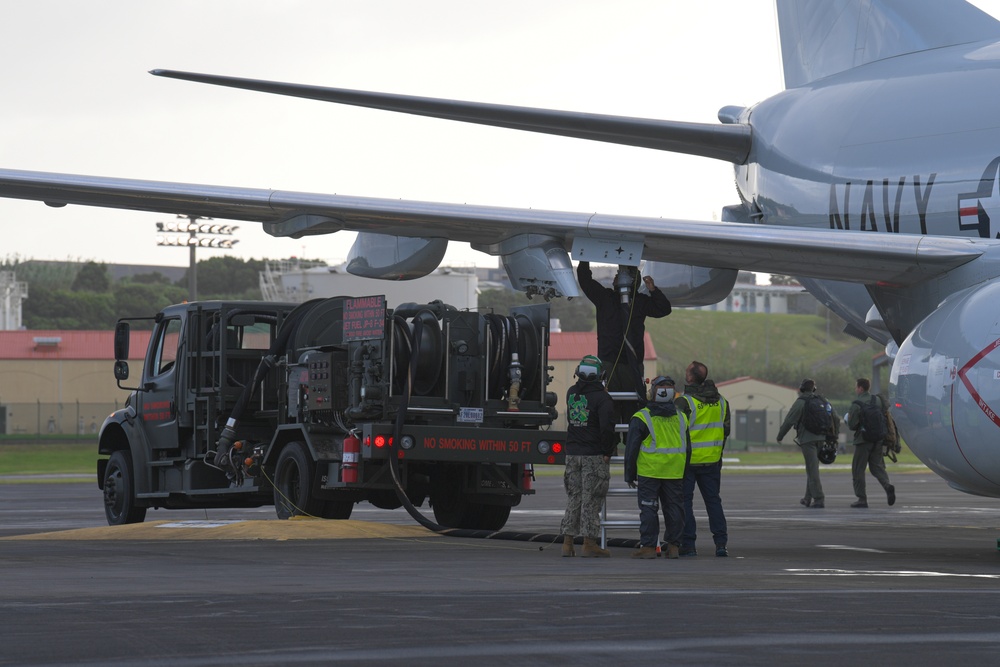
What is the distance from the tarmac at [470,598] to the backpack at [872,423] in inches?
186

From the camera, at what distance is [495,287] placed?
487 ft

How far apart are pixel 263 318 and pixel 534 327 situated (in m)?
3.25

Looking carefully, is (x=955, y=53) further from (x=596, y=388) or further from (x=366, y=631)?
(x=366, y=631)

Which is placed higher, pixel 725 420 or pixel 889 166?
pixel 889 166

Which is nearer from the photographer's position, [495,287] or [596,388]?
[596,388]

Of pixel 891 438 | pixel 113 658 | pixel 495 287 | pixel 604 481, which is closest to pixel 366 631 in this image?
pixel 113 658

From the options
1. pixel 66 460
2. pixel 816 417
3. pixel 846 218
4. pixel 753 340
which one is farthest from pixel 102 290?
pixel 846 218

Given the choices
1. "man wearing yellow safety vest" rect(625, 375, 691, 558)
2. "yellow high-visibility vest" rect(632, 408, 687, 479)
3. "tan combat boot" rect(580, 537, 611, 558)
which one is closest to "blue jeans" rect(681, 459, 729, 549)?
"man wearing yellow safety vest" rect(625, 375, 691, 558)

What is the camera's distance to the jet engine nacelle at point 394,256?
14.3m

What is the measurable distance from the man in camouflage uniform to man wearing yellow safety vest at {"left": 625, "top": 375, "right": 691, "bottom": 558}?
0.85 feet

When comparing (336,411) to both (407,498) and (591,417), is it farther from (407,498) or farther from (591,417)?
(591,417)

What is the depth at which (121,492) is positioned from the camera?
17469mm

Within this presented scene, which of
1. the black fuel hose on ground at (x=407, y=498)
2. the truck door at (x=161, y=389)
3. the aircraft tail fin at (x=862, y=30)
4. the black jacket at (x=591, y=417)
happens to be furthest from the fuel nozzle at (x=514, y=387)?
the aircraft tail fin at (x=862, y=30)

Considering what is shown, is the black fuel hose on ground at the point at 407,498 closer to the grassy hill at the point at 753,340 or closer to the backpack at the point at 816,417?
the backpack at the point at 816,417
